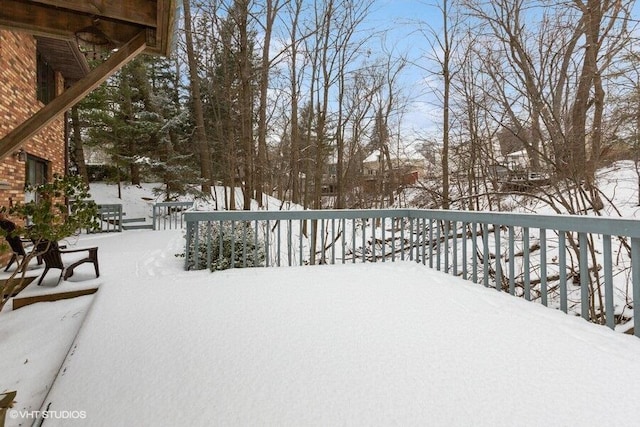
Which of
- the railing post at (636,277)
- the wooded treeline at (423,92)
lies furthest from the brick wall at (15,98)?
the railing post at (636,277)

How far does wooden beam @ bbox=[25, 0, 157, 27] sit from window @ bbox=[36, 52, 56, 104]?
5605mm

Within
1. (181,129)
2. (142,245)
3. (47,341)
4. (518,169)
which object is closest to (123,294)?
(47,341)

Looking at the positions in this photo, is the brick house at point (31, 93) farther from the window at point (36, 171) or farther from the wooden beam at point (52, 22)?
the wooden beam at point (52, 22)

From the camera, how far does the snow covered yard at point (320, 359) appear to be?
1396 mm

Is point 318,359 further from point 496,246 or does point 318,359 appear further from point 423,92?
point 423,92

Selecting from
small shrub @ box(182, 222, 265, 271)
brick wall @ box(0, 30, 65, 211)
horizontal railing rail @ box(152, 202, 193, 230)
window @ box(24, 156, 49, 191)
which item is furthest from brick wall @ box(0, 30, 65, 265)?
Result: horizontal railing rail @ box(152, 202, 193, 230)

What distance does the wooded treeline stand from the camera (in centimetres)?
440

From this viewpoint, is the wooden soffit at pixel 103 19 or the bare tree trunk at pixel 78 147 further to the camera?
the bare tree trunk at pixel 78 147

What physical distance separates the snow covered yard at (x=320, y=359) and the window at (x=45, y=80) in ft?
19.0

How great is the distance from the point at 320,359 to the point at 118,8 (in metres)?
A: 2.73

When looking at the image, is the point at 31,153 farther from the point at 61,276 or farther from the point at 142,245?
the point at 61,276

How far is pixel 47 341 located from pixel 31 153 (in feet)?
17.8

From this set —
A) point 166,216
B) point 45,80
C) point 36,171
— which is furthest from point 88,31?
point 166,216

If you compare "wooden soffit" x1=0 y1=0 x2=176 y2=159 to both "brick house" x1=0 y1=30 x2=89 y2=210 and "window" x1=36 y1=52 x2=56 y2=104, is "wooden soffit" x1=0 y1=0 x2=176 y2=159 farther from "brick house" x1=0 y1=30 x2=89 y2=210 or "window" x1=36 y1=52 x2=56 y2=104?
"window" x1=36 y1=52 x2=56 y2=104
